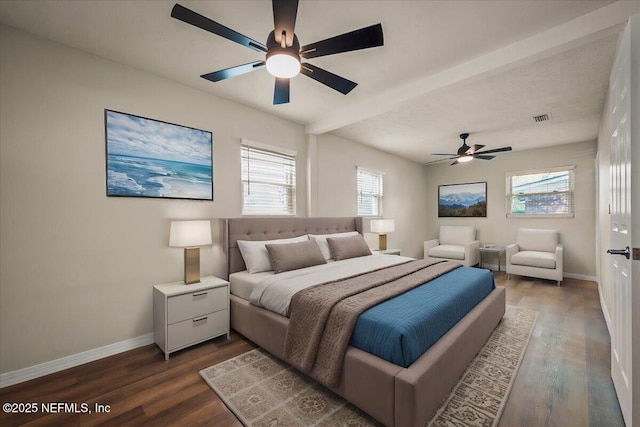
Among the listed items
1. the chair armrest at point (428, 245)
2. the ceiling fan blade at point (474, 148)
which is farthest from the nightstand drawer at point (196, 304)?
the chair armrest at point (428, 245)

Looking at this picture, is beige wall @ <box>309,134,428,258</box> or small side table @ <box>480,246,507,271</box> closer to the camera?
beige wall @ <box>309,134,428,258</box>

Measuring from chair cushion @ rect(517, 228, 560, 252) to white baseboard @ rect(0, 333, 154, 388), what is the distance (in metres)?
6.43

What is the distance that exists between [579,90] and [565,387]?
3.04 m

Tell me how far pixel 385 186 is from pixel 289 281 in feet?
13.0

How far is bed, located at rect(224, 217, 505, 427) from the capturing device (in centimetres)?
147

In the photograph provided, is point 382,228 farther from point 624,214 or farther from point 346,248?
point 624,214

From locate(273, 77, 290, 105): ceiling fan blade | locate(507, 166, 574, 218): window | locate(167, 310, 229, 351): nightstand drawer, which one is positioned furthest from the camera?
locate(507, 166, 574, 218): window

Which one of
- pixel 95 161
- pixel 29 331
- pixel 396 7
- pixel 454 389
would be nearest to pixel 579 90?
pixel 396 7

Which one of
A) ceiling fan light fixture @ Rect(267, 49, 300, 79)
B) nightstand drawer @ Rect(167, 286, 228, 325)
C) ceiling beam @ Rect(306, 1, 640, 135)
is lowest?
nightstand drawer @ Rect(167, 286, 228, 325)

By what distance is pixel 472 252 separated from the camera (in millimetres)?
5637

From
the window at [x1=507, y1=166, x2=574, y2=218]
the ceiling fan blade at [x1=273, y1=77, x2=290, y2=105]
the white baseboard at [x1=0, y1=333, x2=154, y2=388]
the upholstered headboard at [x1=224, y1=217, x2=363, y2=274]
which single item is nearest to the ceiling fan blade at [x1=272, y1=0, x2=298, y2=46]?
the ceiling fan blade at [x1=273, y1=77, x2=290, y2=105]

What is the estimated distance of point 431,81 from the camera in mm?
2785

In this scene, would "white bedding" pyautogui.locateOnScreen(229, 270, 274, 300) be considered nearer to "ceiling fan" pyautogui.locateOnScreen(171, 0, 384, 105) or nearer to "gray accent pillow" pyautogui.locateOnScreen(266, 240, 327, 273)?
"gray accent pillow" pyautogui.locateOnScreen(266, 240, 327, 273)

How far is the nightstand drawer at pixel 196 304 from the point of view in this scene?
2443 mm
